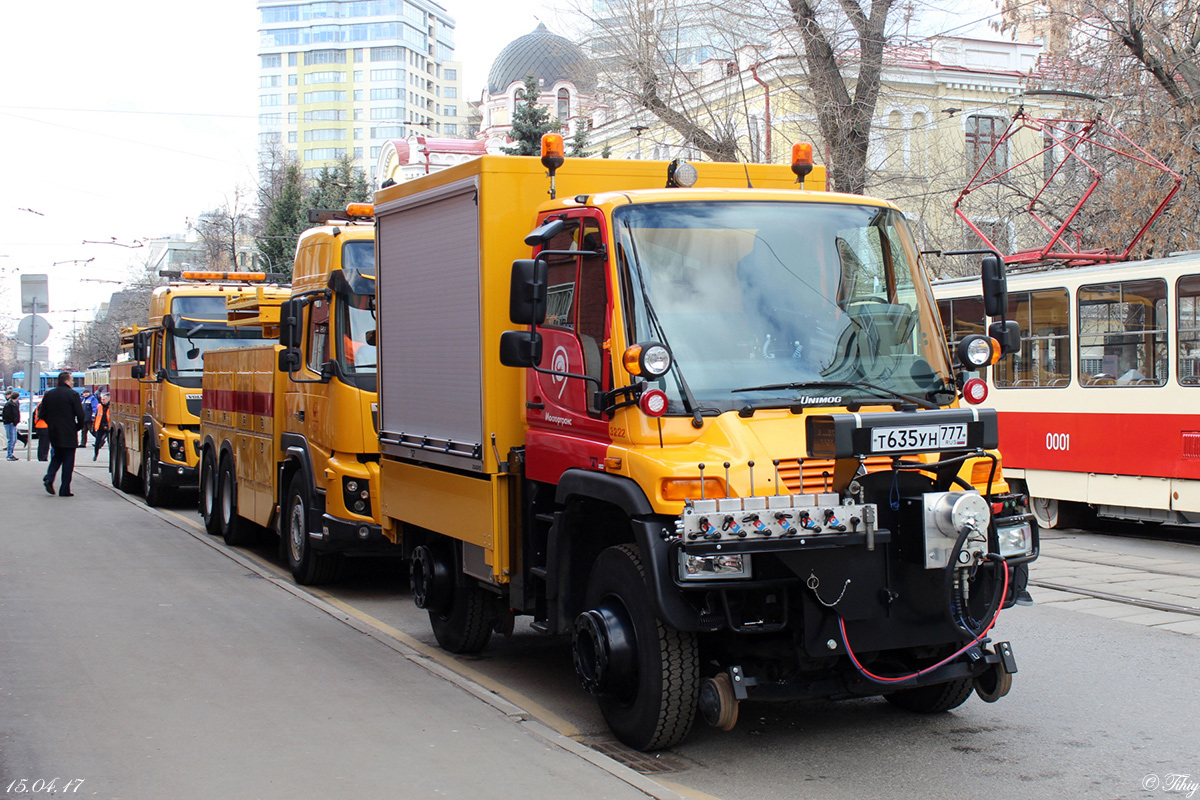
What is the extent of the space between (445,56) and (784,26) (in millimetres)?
151603

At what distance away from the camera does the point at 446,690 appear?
690 cm

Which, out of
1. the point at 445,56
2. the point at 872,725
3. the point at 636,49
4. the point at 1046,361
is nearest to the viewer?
the point at 872,725

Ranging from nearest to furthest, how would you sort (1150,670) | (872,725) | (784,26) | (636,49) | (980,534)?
(980,534), (872,725), (1150,670), (784,26), (636,49)

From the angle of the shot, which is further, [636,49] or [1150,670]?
[636,49]

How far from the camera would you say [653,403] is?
214 inches

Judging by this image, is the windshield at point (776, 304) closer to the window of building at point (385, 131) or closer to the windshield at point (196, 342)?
the windshield at point (196, 342)

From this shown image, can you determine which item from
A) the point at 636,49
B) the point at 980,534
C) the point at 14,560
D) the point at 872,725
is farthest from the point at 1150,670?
the point at 636,49

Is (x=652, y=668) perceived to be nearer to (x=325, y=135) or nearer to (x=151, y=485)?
(x=151, y=485)

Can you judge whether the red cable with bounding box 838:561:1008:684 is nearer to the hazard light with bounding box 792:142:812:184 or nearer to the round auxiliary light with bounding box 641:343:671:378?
the round auxiliary light with bounding box 641:343:671:378

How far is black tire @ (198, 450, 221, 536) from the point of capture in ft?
47.5

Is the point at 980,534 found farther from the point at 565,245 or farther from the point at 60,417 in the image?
the point at 60,417

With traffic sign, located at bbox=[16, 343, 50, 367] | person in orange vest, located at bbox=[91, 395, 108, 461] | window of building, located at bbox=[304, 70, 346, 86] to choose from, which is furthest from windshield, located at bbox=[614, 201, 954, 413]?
window of building, located at bbox=[304, 70, 346, 86]

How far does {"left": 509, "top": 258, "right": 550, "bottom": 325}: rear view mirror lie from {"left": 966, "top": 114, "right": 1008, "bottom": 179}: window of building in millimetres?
22786

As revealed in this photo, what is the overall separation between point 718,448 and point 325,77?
A: 159231 millimetres
